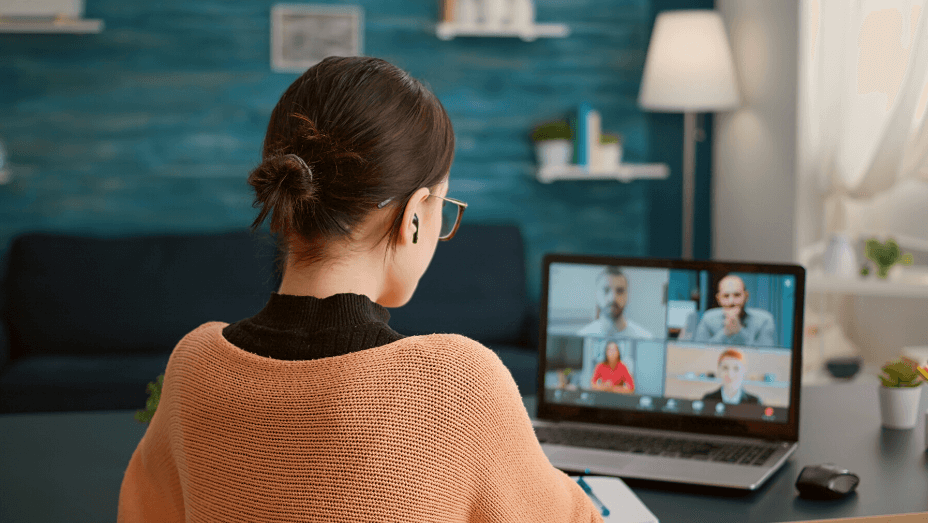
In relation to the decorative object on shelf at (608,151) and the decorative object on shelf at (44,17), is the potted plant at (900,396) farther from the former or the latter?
the decorative object on shelf at (44,17)

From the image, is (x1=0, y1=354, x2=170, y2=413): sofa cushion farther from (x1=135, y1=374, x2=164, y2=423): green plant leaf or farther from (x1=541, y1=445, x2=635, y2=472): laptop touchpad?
(x1=541, y1=445, x2=635, y2=472): laptop touchpad

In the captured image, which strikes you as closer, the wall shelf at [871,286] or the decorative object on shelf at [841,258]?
the wall shelf at [871,286]

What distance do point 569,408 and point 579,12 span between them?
8.99 ft

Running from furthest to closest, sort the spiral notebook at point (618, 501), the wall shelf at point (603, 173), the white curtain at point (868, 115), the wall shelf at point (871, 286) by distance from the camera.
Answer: the wall shelf at point (603, 173)
the white curtain at point (868, 115)
the wall shelf at point (871, 286)
the spiral notebook at point (618, 501)

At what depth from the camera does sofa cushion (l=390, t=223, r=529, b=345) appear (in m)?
3.45

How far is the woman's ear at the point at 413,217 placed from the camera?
0.87 m

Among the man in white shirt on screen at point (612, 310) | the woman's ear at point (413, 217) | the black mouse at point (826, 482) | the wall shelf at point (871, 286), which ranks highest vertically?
the woman's ear at point (413, 217)

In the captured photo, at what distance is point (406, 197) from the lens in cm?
87

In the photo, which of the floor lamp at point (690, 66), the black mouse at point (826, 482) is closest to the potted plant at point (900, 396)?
the black mouse at point (826, 482)

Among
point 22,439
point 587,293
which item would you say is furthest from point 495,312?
point 22,439

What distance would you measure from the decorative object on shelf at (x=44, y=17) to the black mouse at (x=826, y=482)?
3.12 m

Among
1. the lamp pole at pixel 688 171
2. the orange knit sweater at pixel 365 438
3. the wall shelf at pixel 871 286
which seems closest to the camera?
the orange knit sweater at pixel 365 438

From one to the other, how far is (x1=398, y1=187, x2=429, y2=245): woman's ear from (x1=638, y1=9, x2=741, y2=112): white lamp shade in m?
2.68

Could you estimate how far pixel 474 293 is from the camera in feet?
11.5
